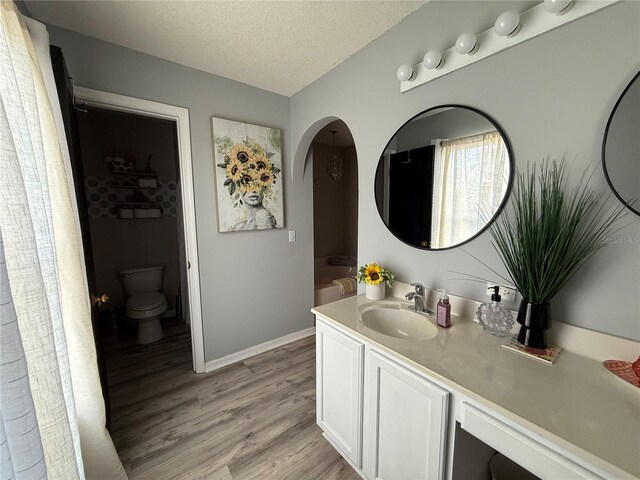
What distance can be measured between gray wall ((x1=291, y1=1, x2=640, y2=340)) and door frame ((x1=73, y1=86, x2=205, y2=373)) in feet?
4.61

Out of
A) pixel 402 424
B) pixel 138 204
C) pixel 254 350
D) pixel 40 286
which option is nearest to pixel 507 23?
pixel 402 424

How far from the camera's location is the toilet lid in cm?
255

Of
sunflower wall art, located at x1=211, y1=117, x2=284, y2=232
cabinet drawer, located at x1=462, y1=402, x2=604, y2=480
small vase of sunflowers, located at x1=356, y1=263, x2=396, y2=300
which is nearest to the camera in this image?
cabinet drawer, located at x1=462, y1=402, x2=604, y2=480

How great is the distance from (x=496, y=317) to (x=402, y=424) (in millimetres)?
614

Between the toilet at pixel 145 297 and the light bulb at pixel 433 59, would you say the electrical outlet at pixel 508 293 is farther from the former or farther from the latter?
the toilet at pixel 145 297

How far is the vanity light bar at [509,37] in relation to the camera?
36.0 inches

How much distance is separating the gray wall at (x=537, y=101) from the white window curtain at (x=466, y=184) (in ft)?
0.22

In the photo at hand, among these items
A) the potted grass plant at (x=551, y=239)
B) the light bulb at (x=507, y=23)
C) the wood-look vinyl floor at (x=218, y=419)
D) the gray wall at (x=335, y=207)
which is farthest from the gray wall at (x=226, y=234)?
the potted grass plant at (x=551, y=239)

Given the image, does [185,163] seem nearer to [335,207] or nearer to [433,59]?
[433,59]

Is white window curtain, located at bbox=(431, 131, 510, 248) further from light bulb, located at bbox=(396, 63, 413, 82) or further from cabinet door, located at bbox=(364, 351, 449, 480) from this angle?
cabinet door, located at bbox=(364, 351, 449, 480)

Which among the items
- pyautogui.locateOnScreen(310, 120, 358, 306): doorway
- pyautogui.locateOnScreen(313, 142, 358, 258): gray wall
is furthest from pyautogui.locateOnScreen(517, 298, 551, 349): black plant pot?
pyautogui.locateOnScreen(313, 142, 358, 258): gray wall

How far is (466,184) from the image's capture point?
1305 millimetres

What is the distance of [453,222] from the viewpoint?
1359mm

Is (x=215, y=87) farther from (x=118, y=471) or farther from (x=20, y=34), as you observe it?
(x=118, y=471)
